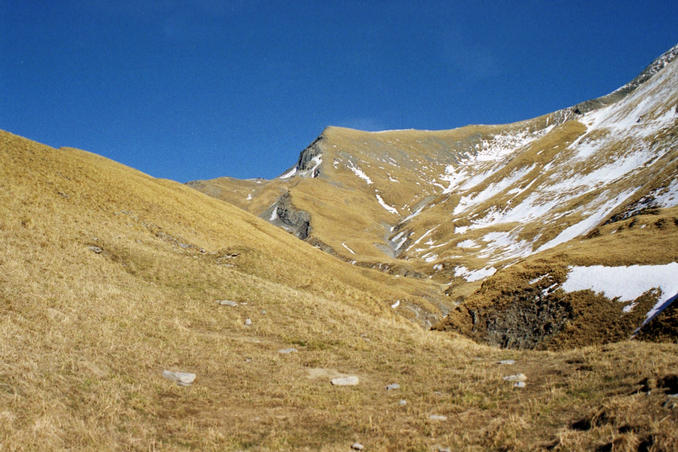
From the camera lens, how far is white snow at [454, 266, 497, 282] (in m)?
85.6

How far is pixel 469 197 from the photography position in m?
191

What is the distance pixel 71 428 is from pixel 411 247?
478 ft

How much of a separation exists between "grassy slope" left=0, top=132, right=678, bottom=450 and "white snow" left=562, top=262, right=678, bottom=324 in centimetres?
1382

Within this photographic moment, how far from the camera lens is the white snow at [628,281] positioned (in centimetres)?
2405

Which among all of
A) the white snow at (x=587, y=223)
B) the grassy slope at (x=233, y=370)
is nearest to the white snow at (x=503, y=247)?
the white snow at (x=587, y=223)

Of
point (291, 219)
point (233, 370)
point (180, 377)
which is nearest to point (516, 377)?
point (233, 370)

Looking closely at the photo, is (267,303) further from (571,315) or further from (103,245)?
(571,315)

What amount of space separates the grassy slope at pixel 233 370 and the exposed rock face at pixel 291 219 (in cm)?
13390

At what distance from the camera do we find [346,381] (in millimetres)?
13727

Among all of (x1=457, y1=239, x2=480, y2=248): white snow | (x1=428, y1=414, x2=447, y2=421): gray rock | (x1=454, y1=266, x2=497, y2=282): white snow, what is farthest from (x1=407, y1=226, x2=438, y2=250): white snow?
(x1=428, y1=414, x2=447, y2=421): gray rock

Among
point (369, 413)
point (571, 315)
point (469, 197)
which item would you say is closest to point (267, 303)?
point (369, 413)

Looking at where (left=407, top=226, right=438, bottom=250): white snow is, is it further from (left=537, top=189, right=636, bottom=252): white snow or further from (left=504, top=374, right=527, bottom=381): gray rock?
(left=504, top=374, right=527, bottom=381): gray rock

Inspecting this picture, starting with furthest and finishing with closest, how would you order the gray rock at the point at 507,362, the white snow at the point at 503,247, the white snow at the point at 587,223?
the white snow at the point at 503,247, the white snow at the point at 587,223, the gray rock at the point at 507,362

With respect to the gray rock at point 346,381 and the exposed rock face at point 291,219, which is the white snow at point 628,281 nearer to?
the gray rock at point 346,381
